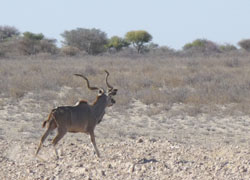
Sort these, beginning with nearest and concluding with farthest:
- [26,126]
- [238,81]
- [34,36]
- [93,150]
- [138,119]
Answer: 1. [93,150]
2. [26,126]
3. [138,119]
4. [238,81]
5. [34,36]

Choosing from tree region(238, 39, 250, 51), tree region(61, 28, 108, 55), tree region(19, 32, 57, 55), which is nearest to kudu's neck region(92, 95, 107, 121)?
tree region(19, 32, 57, 55)

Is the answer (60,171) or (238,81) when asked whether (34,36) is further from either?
(60,171)

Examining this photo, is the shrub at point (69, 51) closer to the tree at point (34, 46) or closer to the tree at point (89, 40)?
the tree at point (34, 46)

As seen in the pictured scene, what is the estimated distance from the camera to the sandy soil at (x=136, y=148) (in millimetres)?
6711

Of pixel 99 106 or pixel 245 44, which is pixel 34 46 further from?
pixel 99 106

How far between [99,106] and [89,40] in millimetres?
41024

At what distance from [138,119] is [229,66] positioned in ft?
44.8

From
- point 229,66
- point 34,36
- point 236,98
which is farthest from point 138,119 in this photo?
point 34,36

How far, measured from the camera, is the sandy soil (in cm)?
671

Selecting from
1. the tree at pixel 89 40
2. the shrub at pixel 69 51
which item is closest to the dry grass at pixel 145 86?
the shrub at pixel 69 51

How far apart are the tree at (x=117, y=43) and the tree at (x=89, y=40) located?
77 centimetres

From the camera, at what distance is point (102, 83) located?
693 inches

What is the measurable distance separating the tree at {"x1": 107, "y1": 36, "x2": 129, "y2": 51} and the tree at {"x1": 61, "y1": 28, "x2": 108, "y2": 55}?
0.77 m

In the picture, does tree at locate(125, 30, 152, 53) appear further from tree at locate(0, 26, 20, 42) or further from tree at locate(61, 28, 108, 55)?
tree at locate(0, 26, 20, 42)
